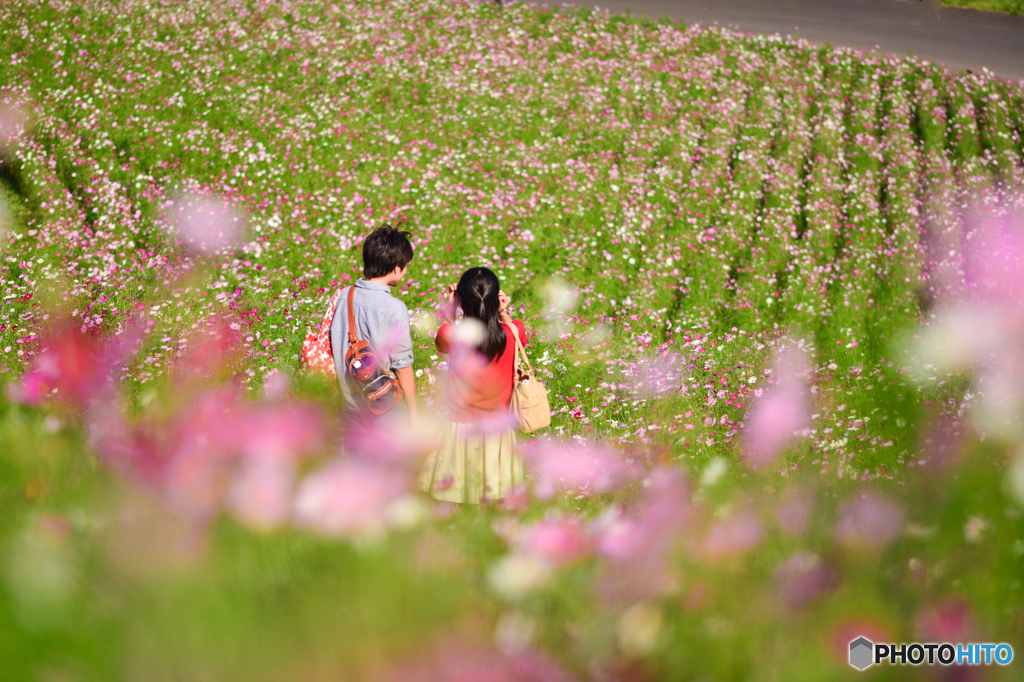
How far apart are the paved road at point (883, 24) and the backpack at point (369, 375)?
18.0m

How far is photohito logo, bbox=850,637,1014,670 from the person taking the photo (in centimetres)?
129

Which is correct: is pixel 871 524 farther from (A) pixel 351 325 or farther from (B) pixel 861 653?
(A) pixel 351 325

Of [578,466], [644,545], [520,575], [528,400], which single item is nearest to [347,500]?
[520,575]

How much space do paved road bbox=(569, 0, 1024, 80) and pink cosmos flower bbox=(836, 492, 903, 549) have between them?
64.1 feet

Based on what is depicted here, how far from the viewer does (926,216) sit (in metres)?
12.3

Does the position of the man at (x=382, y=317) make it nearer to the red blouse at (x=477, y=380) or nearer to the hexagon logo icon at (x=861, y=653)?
the red blouse at (x=477, y=380)

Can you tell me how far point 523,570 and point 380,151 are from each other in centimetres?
1214

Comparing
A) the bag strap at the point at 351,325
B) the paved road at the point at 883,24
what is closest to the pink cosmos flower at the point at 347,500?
the bag strap at the point at 351,325

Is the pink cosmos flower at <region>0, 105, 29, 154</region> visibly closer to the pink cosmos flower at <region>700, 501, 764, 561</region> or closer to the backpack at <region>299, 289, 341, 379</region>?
the backpack at <region>299, 289, 341, 379</region>

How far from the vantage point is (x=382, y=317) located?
13.8 feet

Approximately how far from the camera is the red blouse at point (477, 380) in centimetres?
452

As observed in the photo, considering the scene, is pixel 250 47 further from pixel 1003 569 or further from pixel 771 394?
pixel 1003 569

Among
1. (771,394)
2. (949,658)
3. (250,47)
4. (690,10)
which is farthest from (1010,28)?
(949,658)

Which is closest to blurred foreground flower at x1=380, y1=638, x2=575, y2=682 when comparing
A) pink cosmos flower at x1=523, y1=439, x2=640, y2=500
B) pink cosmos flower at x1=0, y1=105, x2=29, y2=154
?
pink cosmos flower at x1=523, y1=439, x2=640, y2=500
